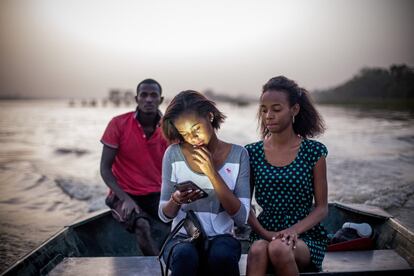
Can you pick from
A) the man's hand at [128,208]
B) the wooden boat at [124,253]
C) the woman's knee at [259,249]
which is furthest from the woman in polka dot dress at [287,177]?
the man's hand at [128,208]

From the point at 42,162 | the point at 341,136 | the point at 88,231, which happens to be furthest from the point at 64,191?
the point at 341,136

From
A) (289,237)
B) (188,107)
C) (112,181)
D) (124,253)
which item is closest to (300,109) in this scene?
(188,107)

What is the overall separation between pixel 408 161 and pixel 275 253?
13766 mm

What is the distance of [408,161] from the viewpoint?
1401cm

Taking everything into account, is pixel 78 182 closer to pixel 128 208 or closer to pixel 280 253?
pixel 128 208

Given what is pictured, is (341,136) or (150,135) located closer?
(150,135)

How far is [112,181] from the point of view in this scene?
4.02 metres

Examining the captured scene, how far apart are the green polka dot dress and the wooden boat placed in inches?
13.8

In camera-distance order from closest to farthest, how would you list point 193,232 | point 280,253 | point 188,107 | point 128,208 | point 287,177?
1. point 280,253
2. point 193,232
3. point 188,107
4. point 287,177
5. point 128,208

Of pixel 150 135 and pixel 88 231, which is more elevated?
pixel 150 135

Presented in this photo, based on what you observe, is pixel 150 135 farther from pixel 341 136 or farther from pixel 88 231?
pixel 341 136

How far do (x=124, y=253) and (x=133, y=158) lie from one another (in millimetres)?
1115

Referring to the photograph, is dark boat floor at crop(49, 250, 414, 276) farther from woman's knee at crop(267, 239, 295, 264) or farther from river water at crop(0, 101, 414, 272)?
river water at crop(0, 101, 414, 272)

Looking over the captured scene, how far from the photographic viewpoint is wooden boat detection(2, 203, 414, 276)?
2.73 meters
